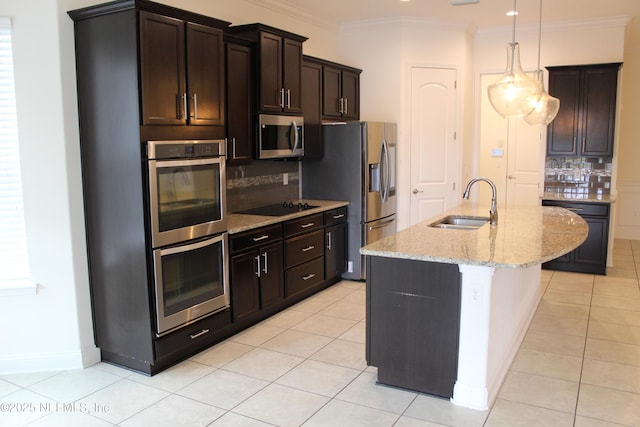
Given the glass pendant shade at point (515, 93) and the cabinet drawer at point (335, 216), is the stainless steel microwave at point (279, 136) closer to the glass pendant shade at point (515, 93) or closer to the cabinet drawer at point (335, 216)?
the cabinet drawer at point (335, 216)

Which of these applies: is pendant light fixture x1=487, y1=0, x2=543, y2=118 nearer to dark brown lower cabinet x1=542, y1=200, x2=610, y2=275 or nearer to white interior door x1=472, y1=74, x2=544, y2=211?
dark brown lower cabinet x1=542, y1=200, x2=610, y2=275

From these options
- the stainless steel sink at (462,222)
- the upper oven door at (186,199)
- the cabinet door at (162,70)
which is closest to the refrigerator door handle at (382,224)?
the stainless steel sink at (462,222)

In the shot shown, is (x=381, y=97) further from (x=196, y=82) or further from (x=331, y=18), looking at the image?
(x=196, y=82)

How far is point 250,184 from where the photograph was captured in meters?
5.14

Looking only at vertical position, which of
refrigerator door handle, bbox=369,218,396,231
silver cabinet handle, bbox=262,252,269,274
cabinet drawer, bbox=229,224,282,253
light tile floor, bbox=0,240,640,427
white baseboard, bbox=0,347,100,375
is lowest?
light tile floor, bbox=0,240,640,427

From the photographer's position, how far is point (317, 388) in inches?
129

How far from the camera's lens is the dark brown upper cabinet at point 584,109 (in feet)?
19.9

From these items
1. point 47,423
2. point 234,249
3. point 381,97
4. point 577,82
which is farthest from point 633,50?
point 47,423

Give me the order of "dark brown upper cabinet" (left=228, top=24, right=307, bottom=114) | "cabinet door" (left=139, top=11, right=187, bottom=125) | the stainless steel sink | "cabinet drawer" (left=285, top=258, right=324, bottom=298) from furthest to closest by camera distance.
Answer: "cabinet drawer" (left=285, top=258, right=324, bottom=298) → "dark brown upper cabinet" (left=228, top=24, right=307, bottom=114) → the stainless steel sink → "cabinet door" (left=139, top=11, right=187, bottom=125)

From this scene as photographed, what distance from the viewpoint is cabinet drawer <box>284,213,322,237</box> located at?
473 cm

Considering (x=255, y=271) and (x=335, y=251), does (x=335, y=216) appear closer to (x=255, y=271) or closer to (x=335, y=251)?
(x=335, y=251)

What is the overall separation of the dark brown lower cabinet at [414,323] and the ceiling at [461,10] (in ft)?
10.9

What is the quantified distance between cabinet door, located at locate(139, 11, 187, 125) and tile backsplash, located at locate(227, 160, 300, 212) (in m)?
1.42

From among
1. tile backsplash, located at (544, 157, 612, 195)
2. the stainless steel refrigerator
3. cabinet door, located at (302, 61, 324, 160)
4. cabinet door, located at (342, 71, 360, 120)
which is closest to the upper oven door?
cabinet door, located at (302, 61, 324, 160)
